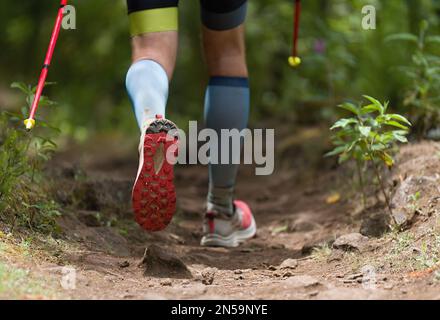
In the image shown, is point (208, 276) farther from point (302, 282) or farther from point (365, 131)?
point (365, 131)

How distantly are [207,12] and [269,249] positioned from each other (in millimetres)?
1013

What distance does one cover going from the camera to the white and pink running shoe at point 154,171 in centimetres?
236

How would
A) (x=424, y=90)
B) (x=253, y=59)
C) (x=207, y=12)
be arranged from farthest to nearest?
(x=253, y=59) → (x=424, y=90) → (x=207, y=12)

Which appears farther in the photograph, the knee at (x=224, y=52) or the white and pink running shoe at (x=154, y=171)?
the knee at (x=224, y=52)

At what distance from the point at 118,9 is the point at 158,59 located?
479 centimetres

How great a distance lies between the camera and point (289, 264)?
265 centimetres

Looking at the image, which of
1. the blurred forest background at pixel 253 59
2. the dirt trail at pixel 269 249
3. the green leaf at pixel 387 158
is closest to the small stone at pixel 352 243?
the dirt trail at pixel 269 249

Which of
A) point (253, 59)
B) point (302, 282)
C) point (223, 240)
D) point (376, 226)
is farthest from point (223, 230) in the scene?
point (253, 59)

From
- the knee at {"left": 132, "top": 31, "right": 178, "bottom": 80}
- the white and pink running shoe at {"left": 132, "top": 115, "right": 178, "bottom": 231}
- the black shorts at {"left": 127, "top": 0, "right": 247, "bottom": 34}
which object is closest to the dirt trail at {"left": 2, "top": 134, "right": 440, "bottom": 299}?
the white and pink running shoe at {"left": 132, "top": 115, "right": 178, "bottom": 231}

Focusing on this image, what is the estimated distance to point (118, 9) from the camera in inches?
286

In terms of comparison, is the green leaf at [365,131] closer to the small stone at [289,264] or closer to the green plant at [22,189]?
the small stone at [289,264]

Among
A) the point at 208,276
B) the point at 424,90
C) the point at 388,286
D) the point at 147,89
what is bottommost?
the point at 388,286

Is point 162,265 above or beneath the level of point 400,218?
beneath

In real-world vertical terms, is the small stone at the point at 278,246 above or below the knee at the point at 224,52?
below
